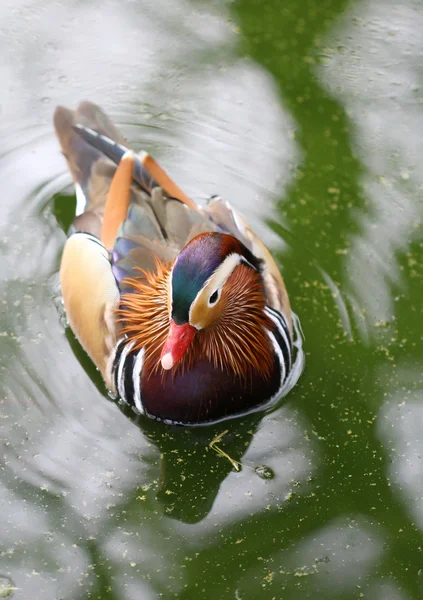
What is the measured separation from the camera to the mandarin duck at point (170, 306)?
4.07 meters

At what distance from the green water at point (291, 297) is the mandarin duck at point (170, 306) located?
15 centimetres

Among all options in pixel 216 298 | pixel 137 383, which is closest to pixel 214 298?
pixel 216 298

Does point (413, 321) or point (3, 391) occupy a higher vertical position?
point (413, 321)

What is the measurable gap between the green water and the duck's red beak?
0.48 metres

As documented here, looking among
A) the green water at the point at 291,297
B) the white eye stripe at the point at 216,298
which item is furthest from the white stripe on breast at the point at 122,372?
the white eye stripe at the point at 216,298

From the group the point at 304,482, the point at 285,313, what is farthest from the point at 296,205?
the point at 304,482

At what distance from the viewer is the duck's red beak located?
3.91 meters

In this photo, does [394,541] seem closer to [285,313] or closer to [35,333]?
[285,313]

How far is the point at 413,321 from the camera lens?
4785 mm

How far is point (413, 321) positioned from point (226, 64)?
2393 mm

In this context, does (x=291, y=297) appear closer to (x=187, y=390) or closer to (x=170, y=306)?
(x=187, y=390)

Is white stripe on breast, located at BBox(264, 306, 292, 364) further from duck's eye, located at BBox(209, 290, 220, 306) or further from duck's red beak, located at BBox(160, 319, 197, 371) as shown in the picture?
duck's red beak, located at BBox(160, 319, 197, 371)

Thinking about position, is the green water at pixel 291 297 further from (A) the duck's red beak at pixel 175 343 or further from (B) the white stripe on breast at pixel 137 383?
(A) the duck's red beak at pixel 175 343

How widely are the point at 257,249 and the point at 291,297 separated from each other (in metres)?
0.43
